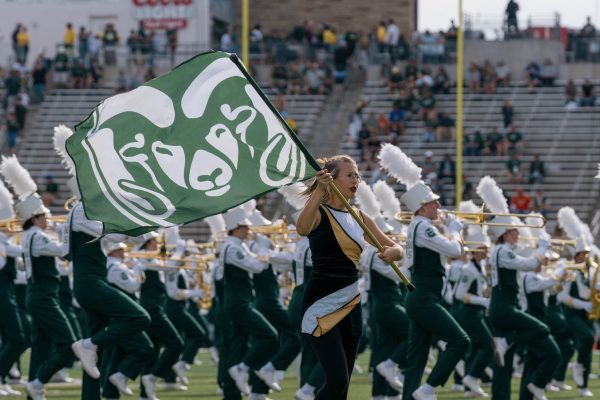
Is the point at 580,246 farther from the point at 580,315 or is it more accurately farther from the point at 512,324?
the point at 512,324

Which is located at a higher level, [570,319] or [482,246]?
[482,246]

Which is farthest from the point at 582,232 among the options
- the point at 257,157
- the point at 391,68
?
the point at 391,68

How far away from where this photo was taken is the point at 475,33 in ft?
115

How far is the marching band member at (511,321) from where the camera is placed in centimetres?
1347

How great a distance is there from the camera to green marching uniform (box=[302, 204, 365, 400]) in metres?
9.34

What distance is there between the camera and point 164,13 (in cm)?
3972

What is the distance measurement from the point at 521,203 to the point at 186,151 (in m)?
18.3

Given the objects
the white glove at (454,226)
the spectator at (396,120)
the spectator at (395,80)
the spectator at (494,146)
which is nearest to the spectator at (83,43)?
the spectator at (395,80)

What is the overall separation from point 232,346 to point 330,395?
18.0 ft

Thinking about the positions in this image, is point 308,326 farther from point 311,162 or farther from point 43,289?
point 43,289

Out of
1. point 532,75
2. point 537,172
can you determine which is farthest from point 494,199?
point 532,75

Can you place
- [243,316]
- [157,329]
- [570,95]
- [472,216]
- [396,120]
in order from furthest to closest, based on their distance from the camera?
[396,120] → [570,95] → [157,329] → [243,316] → [472,216]

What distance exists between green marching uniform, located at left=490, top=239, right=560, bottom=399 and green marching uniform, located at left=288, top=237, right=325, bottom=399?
1.46 m

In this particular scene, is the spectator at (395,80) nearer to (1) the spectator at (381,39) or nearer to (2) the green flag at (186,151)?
(1) the spectator at (381,39)
